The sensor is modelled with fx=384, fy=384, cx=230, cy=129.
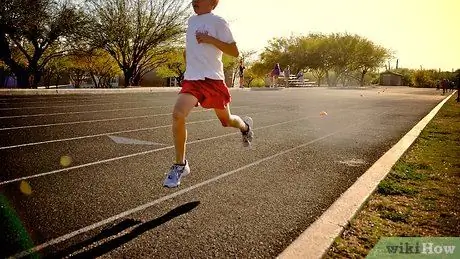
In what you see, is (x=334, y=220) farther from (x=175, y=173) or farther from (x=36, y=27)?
(x=36, y=27)

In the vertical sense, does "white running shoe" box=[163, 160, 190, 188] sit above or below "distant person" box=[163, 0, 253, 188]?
below

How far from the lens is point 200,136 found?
23.3 ft

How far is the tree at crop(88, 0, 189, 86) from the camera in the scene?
2648cm

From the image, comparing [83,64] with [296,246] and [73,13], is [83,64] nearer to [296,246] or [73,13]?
[73,13]

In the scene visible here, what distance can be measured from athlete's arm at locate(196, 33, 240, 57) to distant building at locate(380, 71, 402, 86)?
9818 centimetres

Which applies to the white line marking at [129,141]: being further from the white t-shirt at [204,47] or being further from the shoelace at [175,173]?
the white t-shirt at [204,47]

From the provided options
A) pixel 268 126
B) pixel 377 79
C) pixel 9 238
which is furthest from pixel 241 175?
pixel 377 79

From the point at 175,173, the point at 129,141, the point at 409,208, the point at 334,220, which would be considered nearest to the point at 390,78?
the point at 129,141

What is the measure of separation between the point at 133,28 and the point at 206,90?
26429 millimetres

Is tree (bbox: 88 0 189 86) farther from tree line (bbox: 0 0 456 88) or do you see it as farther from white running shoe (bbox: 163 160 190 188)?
white running shoe (bbox: 163 160 190 188)

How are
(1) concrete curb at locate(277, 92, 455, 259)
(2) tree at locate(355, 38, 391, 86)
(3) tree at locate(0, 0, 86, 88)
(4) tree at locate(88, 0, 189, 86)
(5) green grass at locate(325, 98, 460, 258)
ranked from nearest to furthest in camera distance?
(1) concrete curb at locate(277, 92, 455, 259) < (5) green grass at locate(325, 98, 460, 258) < (3) tree at locate(0, 0, 86, 88) < (4) tree at locate(88, 0, 189, 86) < (2) tree at locate(355, 38, 391, 86)

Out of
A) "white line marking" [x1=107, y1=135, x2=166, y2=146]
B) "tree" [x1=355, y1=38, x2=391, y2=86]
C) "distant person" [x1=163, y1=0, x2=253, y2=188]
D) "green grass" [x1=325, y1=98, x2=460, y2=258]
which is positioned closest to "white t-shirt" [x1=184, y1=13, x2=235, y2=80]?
"distant person" [x1=163, y1=0, x2=253, y2=188]

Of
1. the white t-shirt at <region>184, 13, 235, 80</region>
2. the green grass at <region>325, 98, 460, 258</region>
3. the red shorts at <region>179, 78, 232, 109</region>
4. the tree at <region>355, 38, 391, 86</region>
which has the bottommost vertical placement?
the green grass at <region>325, 98, 460, 258</region>

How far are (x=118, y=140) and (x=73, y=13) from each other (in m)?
20.6
